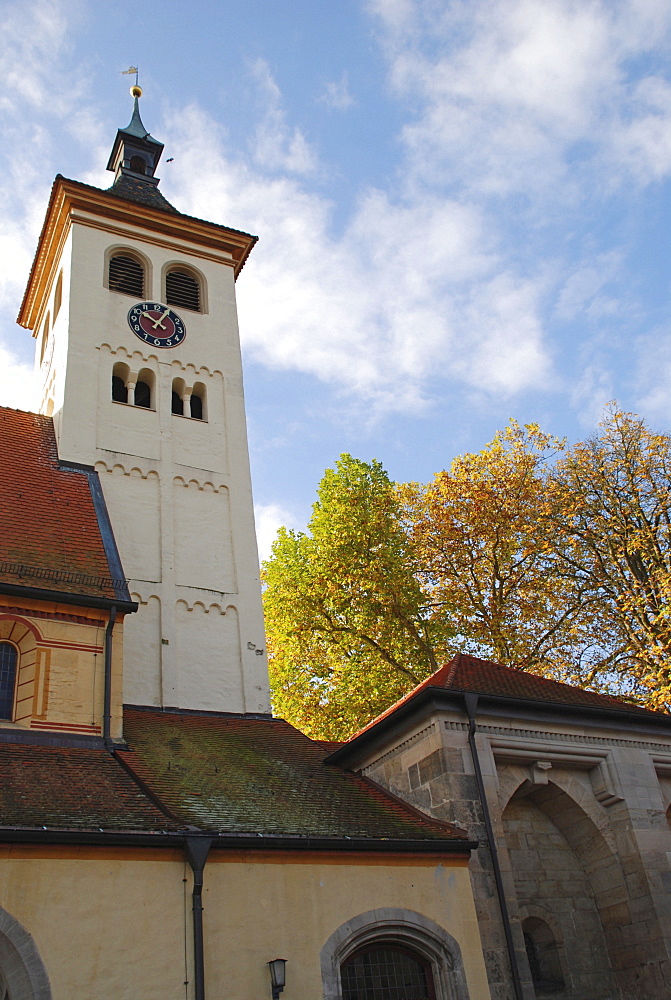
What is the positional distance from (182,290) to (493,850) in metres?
15.3

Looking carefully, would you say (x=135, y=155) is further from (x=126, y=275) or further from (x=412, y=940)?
(x=412, y=940)

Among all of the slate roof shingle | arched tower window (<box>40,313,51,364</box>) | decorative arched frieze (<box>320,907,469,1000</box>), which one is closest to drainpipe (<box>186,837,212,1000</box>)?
the slate roof shingle

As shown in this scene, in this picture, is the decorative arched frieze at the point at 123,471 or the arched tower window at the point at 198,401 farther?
the arched tower window at the point at 198,401

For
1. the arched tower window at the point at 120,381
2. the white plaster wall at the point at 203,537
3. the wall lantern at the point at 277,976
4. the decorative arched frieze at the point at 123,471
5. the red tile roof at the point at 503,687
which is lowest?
the wall lantern at the point at 277,976

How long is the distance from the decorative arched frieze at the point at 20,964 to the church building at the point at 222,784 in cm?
2

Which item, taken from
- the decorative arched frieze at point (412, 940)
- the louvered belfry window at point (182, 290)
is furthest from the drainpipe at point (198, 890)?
the louvered belfry window at point (182, 290)

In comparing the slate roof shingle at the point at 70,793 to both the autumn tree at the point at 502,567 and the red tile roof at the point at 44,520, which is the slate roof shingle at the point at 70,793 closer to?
the red tile roof at the point at 44,520

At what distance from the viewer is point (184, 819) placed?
10.9m

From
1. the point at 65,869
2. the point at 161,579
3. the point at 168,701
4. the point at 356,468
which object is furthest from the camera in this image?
the point at 356,468

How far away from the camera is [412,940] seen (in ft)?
38.1

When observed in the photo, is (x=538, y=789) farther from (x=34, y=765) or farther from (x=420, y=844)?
(x=34, y=765)

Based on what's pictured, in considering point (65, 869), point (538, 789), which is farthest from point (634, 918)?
point (65, 869)

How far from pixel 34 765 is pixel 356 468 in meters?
15.2

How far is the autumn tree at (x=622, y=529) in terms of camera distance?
2130 centimetres
